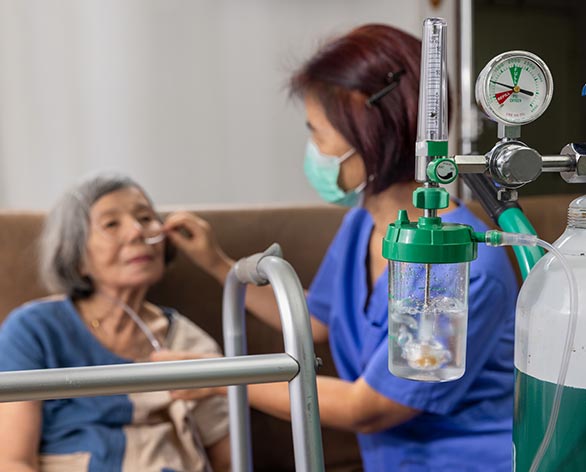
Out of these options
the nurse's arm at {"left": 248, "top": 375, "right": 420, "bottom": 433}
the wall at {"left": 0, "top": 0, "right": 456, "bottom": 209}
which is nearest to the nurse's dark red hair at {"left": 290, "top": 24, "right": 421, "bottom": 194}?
the nurse's arm at {"left": 248, "top": 375, "right": 420, "bottom": 433}

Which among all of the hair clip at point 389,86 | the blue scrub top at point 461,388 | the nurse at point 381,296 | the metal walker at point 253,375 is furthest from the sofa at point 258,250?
the metal walker at point 253,375

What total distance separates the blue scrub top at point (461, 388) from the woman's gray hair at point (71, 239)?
0.62 meters

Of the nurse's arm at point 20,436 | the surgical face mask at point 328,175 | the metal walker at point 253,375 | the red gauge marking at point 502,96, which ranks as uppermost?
the red gauge marking at point 502,96

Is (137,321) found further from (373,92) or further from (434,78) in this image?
(434,78)

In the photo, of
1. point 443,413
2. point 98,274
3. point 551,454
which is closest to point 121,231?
point 98,274

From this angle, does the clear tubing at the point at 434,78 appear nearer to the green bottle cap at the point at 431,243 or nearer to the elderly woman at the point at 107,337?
the green bottle cap at the point at 431,243

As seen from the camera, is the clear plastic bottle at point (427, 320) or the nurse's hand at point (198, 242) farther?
the nurse's hand at point (198, 242)

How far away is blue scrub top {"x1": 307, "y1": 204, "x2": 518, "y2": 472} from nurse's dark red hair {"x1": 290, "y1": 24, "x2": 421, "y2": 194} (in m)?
0.16

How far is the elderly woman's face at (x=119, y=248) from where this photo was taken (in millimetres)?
1672

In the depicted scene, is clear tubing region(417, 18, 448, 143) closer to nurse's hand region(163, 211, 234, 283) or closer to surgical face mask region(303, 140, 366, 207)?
surgical face mask region(303, 140, 366, 207)

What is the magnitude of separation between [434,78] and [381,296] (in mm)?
772

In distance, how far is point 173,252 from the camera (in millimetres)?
1803

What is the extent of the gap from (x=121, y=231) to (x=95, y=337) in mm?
240

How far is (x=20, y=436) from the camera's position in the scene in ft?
4.73
